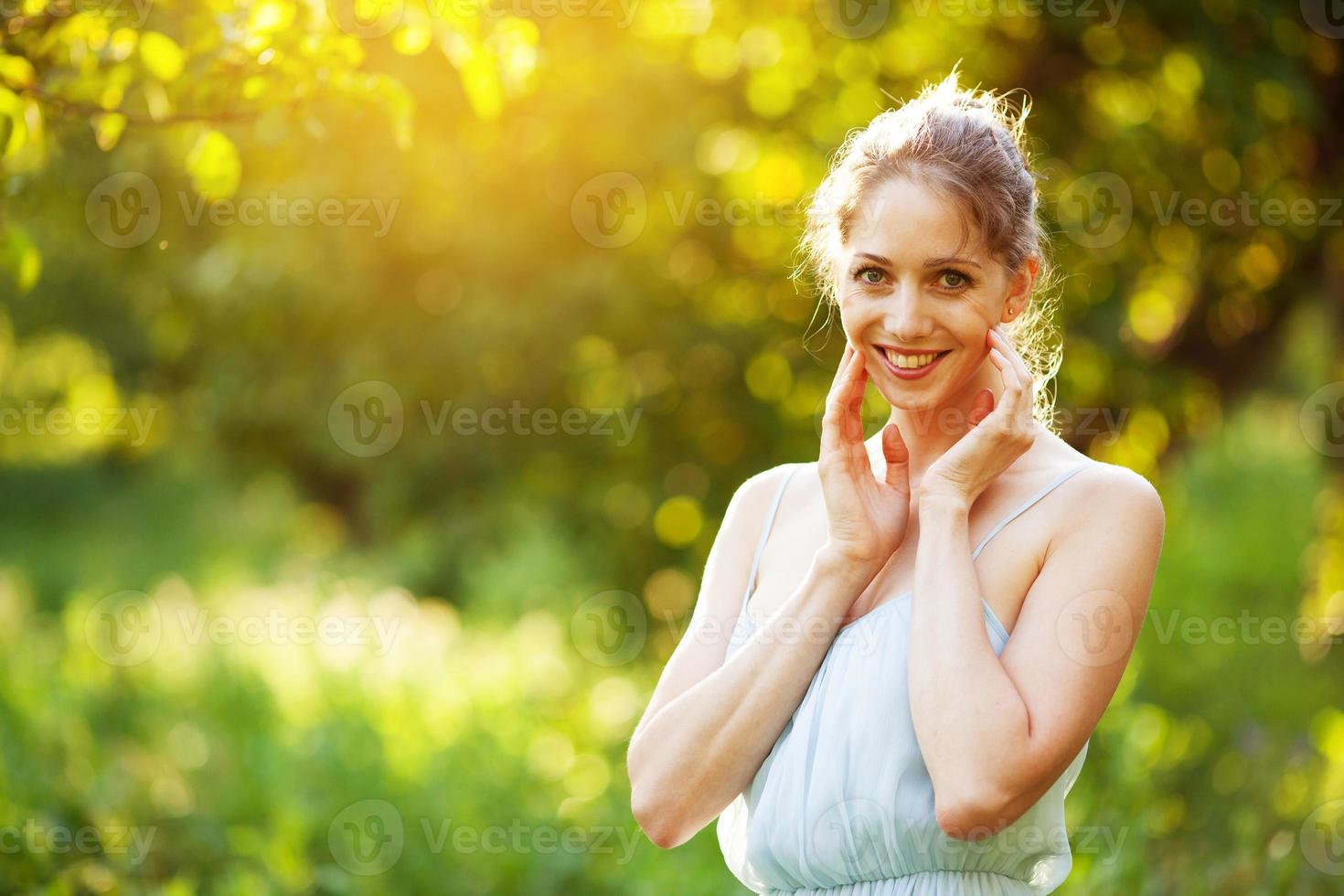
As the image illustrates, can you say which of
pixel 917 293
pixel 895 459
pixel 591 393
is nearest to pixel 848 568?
pixel 895 459

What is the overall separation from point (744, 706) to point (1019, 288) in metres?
0.91

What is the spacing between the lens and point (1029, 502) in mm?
2221

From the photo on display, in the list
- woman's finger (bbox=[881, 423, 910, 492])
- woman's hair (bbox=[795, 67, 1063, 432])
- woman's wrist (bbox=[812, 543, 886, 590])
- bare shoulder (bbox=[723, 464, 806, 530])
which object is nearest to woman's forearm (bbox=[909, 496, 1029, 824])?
woman's wrist (bbox=[812, 543, 886, 590])

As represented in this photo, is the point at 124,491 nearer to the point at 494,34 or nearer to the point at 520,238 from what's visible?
the point at 520,238

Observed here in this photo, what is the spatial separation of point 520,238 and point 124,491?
1709 centimetres

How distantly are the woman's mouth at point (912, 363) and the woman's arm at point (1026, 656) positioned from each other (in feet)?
0.87

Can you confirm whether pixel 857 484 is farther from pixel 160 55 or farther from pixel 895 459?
pixel 160 55

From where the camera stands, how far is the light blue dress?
2.15 m

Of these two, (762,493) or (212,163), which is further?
(212,163)

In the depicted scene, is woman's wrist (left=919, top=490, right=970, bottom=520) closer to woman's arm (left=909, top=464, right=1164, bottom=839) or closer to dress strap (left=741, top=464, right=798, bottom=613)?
woman's arm (left=909, top=464, right=1164, bottom=839)

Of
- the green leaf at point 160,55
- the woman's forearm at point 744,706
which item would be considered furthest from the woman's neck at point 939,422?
the green leaf at point 160,55

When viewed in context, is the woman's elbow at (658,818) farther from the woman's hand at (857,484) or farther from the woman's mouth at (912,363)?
the woman's mouth at (912,363)

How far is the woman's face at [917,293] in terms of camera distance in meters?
2.22

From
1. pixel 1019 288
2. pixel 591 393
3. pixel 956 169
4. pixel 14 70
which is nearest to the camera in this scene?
pixel 956 169
